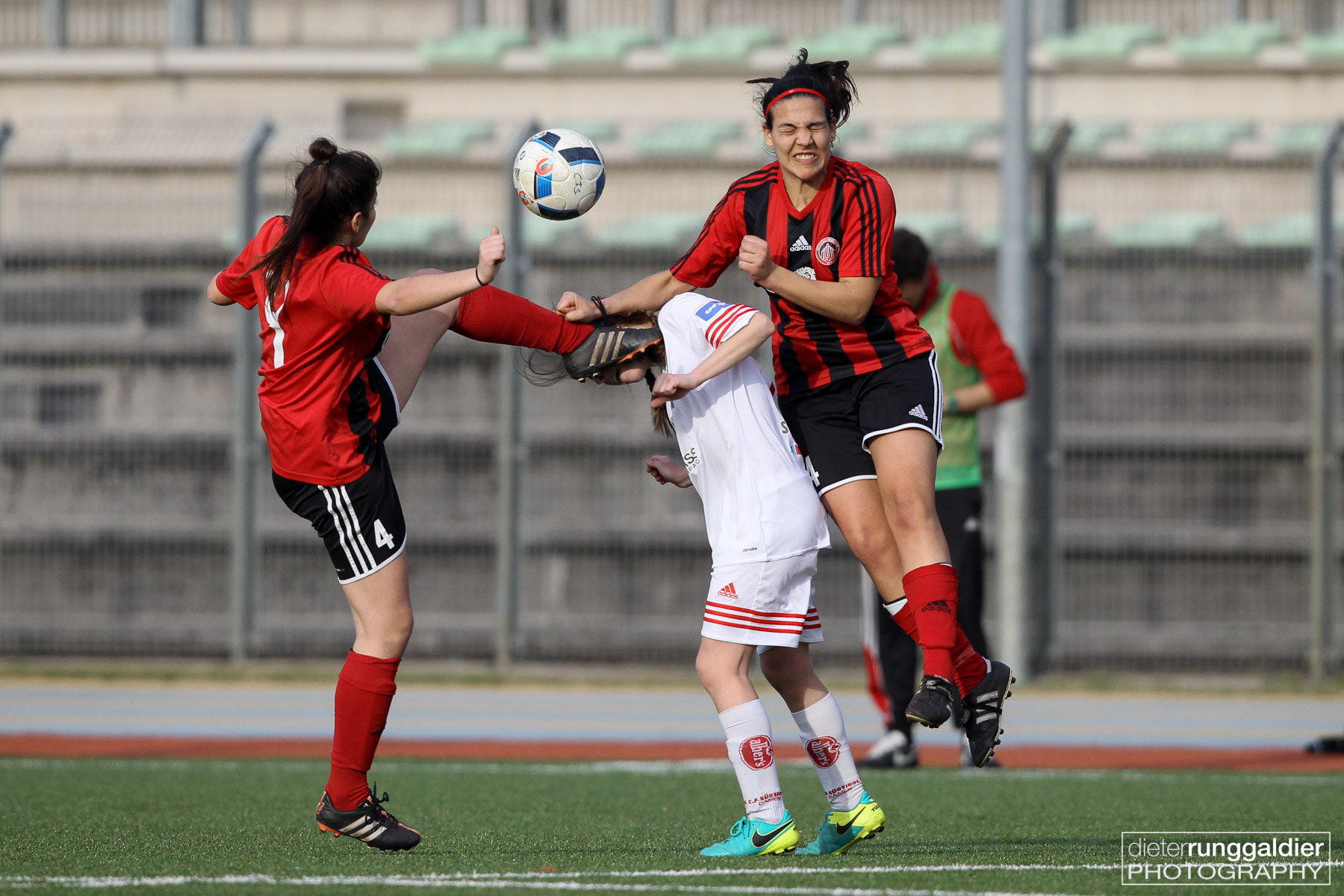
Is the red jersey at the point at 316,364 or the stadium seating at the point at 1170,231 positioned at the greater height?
the stadium seating at the point at 1170,231

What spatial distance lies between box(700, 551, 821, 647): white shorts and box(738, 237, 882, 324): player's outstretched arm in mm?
773

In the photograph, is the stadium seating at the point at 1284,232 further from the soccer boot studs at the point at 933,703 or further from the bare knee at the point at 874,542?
the soccer boot studs at the point at 933,703

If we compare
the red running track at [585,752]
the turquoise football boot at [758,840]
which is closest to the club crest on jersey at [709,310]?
the turquoise football boot at [758,840]

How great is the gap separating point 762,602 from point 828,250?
1156 millimetres

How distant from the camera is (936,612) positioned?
16.5ft

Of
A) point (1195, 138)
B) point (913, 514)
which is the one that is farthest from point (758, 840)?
point (1195, 138)

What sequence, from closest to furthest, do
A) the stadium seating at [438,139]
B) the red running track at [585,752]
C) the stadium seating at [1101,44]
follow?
the red running track at [585,752]
the stadium seating at [438,139]
the stadium seating at [1101,44]

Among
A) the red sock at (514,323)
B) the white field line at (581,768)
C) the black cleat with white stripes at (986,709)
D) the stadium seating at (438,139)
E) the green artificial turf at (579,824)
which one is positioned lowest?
the white field line at (581,768)

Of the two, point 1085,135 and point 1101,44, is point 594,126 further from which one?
point 1101,44

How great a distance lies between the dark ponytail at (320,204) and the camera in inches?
187

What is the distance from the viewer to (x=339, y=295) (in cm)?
465

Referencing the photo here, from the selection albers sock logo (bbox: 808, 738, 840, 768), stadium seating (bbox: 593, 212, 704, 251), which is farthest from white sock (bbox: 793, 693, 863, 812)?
stadium seating (bbox: 593, 212, 704, 251)

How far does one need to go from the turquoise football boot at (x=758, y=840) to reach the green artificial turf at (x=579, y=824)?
0.09 meters

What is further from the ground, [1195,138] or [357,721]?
[1195,138]
